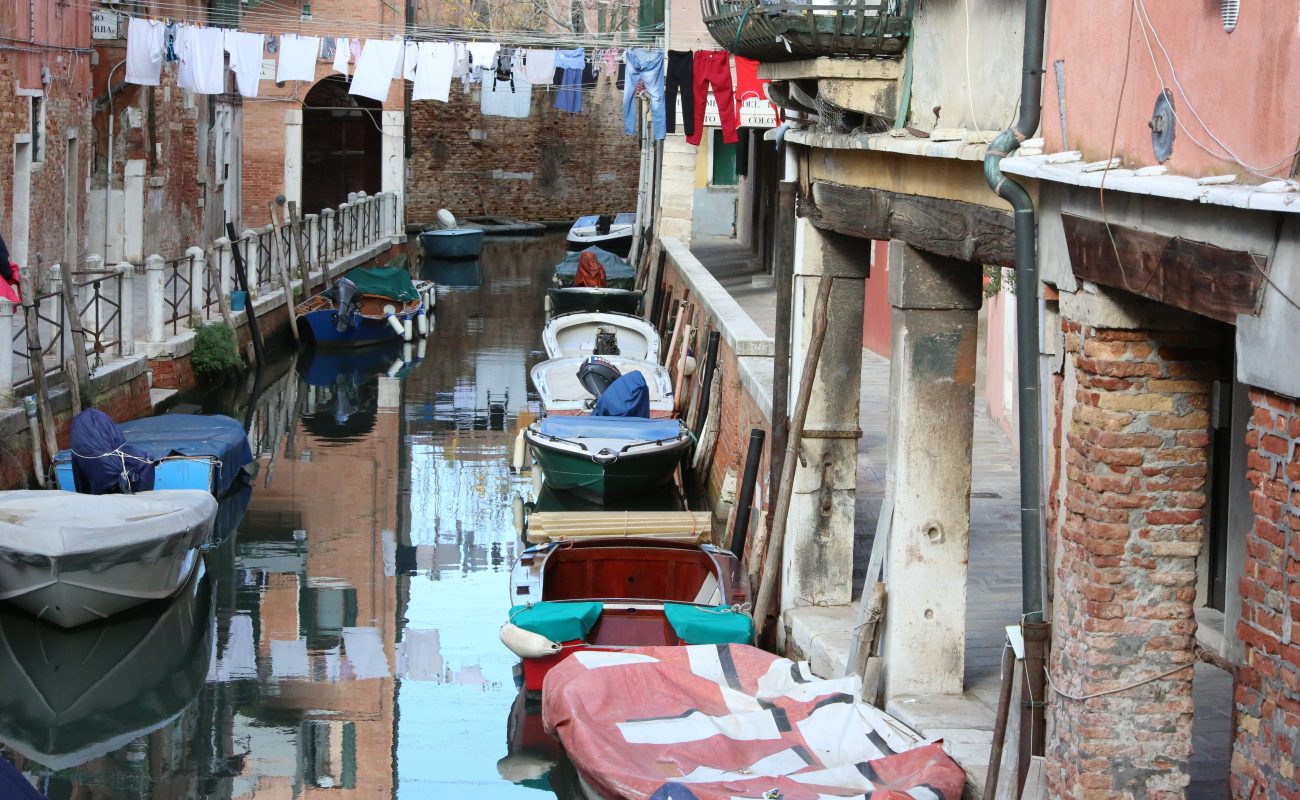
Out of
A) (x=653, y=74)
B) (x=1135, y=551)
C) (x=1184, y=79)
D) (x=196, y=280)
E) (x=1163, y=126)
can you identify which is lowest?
(x=196, y=280)

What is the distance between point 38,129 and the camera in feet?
60.6

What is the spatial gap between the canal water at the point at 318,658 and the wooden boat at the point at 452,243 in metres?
15.9

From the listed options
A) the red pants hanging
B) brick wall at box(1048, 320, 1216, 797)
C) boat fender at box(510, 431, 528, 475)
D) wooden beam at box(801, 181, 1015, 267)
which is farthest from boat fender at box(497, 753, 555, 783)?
the red pants hanging

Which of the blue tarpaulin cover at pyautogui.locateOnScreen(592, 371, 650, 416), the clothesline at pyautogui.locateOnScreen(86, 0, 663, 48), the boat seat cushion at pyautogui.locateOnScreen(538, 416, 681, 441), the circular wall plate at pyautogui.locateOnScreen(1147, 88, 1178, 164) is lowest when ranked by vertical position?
the boat seat cushion at pyautogui.locateOnScreen(538, 416, 681, 441)

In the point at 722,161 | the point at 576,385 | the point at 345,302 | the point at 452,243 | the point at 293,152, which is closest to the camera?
the point at 576,385

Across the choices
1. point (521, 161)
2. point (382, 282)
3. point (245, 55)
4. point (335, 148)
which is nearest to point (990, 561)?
point (382, 282)

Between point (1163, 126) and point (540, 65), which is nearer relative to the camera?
point (1163, 126)

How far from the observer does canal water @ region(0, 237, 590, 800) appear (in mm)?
8312

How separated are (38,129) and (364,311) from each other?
5275mm

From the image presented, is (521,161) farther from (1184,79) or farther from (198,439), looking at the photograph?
(1184,79)

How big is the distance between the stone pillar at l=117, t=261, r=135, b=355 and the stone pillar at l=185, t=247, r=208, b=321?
6.63 ft

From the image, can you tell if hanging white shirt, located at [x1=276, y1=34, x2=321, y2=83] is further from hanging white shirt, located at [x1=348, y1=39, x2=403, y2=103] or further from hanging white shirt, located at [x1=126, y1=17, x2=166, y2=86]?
hanging white shirt, located at [x1=126, y1=17, x2=166, y2=86]

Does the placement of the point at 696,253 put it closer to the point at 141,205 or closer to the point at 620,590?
the point at 141,205

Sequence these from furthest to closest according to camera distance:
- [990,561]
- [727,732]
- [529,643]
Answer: [990,561] → [529,643] → [727,732]
